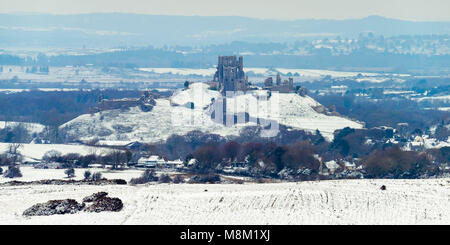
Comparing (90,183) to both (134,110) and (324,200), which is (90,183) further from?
(134,110)

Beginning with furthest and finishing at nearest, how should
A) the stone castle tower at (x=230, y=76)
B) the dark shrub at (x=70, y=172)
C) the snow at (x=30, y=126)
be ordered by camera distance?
the stone castle tower at (x=230, y=76), the snow at (x=30, y=126), the dark shrub at (x=70, y=172)

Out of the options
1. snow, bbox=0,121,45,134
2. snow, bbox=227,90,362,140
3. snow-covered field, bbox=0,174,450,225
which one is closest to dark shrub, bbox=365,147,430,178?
snow-covered field, bbox=0,174,450,225

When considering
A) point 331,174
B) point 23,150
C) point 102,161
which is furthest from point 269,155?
point 23,150

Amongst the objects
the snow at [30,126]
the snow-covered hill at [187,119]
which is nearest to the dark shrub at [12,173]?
the snow-covered hill at [187,119]

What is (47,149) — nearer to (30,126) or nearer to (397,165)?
(30,126)

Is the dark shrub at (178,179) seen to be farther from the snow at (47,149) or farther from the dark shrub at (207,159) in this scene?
the snow at (47,149)
